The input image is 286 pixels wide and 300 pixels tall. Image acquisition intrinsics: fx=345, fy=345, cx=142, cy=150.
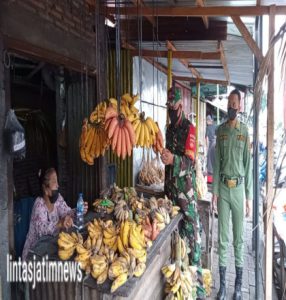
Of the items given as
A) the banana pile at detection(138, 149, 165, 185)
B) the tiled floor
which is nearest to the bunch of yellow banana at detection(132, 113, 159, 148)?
the tiled floor

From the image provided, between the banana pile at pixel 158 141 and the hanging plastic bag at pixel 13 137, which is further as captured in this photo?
the banana pile at pixel 158 141

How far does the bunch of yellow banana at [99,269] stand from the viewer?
7.09 ft

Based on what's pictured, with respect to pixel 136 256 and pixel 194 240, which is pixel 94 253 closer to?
pixel 136 256

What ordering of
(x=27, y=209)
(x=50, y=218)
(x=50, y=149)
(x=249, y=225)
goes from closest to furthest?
1. (x=50, y=218)
2. (x=27, y=209)
3. (x=50, y=149)
4. (x=249, y=225)

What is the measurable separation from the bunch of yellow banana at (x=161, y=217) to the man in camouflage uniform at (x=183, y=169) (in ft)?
1.57

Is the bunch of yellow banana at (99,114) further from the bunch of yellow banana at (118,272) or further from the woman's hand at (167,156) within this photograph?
the bunch of yellow banana at (118,272)

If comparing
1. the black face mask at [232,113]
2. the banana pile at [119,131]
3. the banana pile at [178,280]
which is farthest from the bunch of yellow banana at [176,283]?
the black face mask at [232,113]

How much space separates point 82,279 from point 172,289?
4.43ft

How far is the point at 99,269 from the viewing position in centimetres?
219

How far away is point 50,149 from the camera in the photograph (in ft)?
18.3

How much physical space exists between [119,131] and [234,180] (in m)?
2.10

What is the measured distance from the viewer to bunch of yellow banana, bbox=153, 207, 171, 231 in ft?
9.86

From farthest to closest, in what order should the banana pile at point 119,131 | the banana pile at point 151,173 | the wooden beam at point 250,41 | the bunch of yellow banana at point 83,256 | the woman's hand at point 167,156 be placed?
1. the banana pile at point 151,173
2. the wooden beam at point 250,41
3. the woman's hand at point 167,156
4. the banana pile at point 119,131
5. the bunch of yellow banana at point 83,256

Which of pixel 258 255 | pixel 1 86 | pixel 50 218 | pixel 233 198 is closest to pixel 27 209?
pixel 50 218
